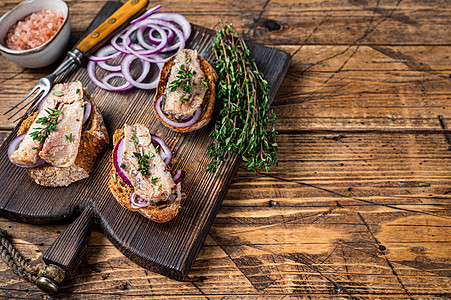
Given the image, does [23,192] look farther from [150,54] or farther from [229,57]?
[229,57]

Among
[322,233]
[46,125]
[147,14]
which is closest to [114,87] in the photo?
[46,125]

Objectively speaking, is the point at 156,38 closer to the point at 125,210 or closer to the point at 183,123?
the point at 183,123

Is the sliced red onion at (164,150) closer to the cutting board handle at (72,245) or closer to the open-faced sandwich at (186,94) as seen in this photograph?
the open-faced sandwich at (186,94)

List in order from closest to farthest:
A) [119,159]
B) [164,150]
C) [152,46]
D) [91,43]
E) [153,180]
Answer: [153,180], [119,159], [164,150], [91,43], [152,46]

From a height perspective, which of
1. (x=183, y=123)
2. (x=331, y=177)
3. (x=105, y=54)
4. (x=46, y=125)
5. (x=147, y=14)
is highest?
(x=331, y=177)

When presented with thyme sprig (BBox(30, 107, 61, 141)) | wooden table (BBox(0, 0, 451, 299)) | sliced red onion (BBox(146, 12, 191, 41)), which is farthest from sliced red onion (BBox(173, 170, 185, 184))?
sliced red onion (BBox(146, 12, 191, 41))

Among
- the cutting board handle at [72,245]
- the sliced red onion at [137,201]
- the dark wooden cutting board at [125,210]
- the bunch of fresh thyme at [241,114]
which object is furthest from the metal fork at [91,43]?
the sliced red onion at [137,201]

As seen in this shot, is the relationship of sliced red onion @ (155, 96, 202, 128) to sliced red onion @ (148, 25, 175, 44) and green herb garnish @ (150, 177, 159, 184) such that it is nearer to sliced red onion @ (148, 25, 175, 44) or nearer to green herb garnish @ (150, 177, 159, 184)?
green herb garnish @ (150, 177, 159, 184)
